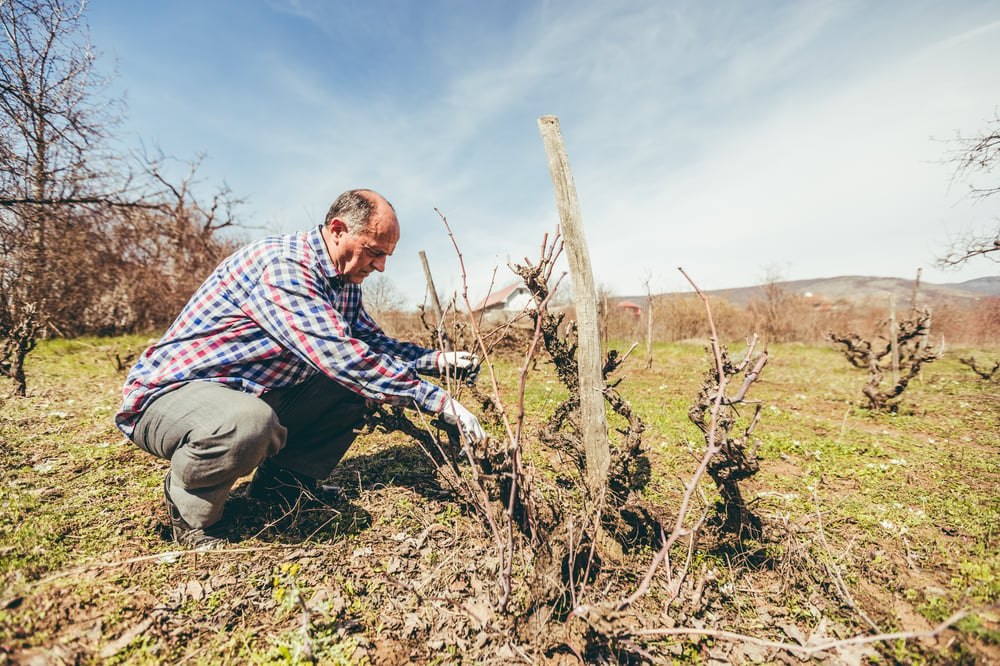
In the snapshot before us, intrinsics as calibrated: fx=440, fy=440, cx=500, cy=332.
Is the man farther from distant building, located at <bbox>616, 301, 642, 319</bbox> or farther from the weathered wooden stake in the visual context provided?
distant building, located at <bbox>616, 301, 642, 319</bbox>

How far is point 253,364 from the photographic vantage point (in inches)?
84.5

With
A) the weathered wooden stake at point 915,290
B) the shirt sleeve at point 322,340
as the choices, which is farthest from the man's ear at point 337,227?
the weathered wooden stake at point 915,290

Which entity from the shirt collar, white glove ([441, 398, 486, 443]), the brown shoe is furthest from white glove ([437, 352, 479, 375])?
the brown shoe

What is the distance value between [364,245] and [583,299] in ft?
3.76

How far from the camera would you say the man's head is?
2.24 meters

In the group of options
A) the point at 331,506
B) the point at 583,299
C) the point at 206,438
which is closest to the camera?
the point at 206,438

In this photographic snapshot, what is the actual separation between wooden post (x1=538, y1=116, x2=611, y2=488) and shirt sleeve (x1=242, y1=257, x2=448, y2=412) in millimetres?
700

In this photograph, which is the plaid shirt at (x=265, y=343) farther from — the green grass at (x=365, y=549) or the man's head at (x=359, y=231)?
the green grass at (x=365, y=549)

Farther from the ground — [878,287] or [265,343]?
[878,287]

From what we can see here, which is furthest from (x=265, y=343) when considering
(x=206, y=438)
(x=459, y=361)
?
(x=459, y=361)

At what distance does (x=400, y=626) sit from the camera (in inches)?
69.5

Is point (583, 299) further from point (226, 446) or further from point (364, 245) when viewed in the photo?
point (226, 446)

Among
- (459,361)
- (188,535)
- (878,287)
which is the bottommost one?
(188,535)

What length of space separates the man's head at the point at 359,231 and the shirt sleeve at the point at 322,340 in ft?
0.92
